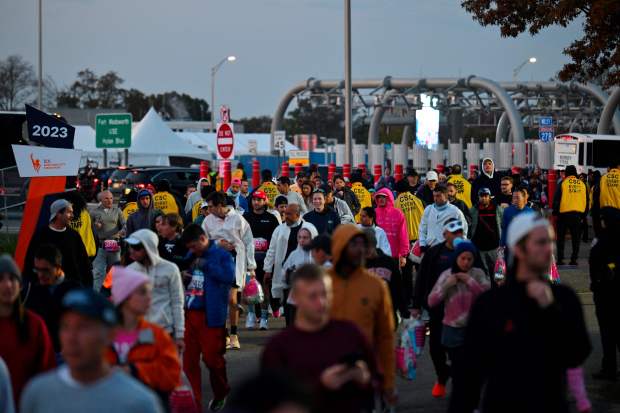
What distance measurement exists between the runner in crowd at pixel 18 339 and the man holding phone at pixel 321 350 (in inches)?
60.5

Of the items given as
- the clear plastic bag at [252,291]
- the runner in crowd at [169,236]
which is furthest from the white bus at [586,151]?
the runner in crowd at [169,236]

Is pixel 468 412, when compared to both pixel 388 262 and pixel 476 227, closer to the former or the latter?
pixel 388 262

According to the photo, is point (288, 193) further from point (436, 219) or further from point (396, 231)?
Answer: point (436, 219)

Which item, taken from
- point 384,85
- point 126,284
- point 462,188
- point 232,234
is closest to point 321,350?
point 126,284

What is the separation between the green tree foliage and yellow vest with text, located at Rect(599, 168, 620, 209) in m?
5.61

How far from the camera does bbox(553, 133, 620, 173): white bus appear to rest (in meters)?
49.2

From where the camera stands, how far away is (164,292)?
8414mm

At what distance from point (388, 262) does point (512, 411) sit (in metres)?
4.59

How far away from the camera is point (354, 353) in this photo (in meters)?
5.56

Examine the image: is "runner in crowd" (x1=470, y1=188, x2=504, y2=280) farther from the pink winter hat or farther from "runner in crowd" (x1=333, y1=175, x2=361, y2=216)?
the pink winter hat

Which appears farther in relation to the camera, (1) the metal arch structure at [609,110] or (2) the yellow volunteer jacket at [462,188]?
(1) the metal arch structure at [609,110]

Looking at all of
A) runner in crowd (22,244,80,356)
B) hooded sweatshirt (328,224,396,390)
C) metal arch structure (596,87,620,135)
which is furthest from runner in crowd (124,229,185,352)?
metal arch structure (596,87,620,135)

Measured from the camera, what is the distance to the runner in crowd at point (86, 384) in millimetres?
4379

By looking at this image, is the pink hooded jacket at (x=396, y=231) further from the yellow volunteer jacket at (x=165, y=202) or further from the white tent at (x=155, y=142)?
the white tent at (x=155, y=142)
